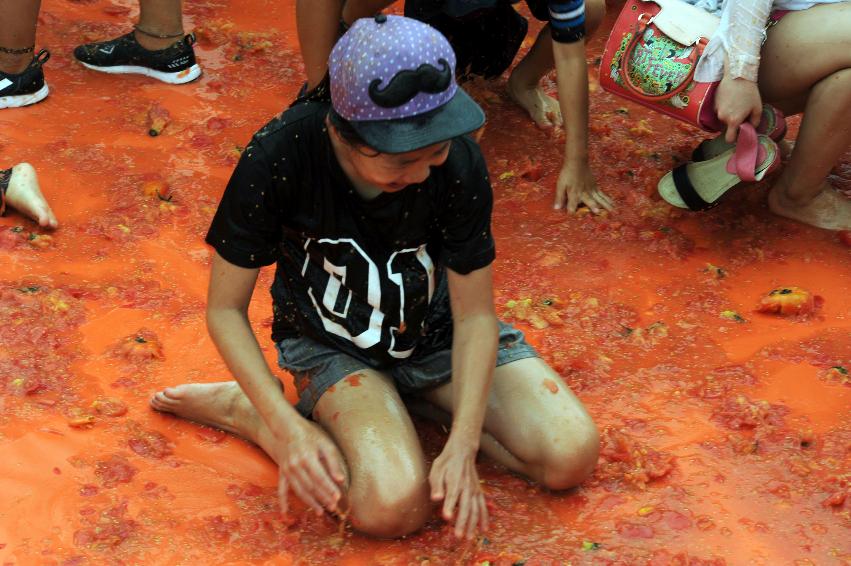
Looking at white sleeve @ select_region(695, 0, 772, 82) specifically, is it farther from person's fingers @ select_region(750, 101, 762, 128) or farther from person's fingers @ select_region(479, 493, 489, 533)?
person's fingers @ select_region(479, 493, 489, 533)

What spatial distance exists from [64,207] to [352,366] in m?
1.44

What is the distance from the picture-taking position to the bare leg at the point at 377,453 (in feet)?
6.95

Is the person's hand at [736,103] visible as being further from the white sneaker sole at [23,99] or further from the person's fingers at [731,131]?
the white sneaker sole at [23,99]

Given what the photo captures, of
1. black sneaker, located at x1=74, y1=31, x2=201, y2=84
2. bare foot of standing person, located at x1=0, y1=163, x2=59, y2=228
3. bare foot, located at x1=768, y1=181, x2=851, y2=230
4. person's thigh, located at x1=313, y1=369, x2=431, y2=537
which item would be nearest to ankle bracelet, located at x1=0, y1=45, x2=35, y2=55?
black sneaker, located at x1=74, y1=31, x2=201, y2=84

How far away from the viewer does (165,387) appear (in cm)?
261

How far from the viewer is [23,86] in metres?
3.68

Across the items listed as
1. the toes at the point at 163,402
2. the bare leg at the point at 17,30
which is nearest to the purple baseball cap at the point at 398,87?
the toes at the point at 163,402

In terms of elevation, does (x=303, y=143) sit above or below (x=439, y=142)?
below

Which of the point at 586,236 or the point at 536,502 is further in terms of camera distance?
the point at 586,236

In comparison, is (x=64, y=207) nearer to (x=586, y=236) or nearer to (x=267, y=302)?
(x=267, y=302)

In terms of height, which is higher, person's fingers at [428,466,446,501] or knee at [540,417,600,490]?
person's fingers at [428,466,446,501]

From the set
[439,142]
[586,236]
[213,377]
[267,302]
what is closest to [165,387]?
[213,377]

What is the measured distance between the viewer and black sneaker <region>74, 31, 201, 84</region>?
3922 millimetres

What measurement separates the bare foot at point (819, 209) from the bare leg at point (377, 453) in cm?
160
